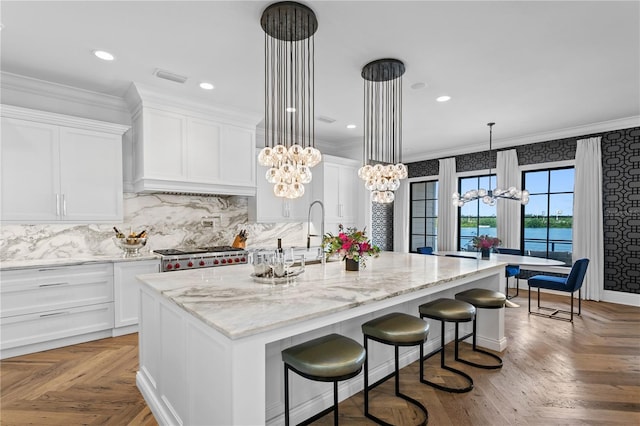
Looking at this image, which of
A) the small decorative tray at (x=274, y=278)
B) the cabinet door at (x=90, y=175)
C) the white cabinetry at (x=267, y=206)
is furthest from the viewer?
the white cabinetry at (x=267, y=206)

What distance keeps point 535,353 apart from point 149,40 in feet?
15.1

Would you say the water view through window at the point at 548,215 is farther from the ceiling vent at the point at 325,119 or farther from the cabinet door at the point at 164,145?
the cabinet door at the point at 164,145

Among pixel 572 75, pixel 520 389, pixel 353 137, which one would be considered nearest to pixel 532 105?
pixel 572 75

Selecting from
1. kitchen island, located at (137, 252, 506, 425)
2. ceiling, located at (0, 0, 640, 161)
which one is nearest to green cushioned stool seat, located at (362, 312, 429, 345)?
kitchen island, located at (137, 252, 506, 425)

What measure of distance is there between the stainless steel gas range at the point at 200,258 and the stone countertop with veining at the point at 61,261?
159 millimetres

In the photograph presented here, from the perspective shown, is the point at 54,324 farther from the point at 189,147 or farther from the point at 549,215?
the point at 549,215

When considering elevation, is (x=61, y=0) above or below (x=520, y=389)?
above

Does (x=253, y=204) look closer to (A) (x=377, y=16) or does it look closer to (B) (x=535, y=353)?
(A) (x=377, y=16)

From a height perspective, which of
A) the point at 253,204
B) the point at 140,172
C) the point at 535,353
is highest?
the point at 140,172

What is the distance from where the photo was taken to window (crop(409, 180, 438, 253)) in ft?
24.1

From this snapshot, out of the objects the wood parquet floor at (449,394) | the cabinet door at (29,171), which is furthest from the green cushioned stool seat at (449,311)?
the cabinet door at (29,171)

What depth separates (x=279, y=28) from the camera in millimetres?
2408

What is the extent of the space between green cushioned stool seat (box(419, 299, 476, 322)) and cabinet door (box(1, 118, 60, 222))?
12.7 feet

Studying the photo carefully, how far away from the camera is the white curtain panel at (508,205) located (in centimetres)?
589
